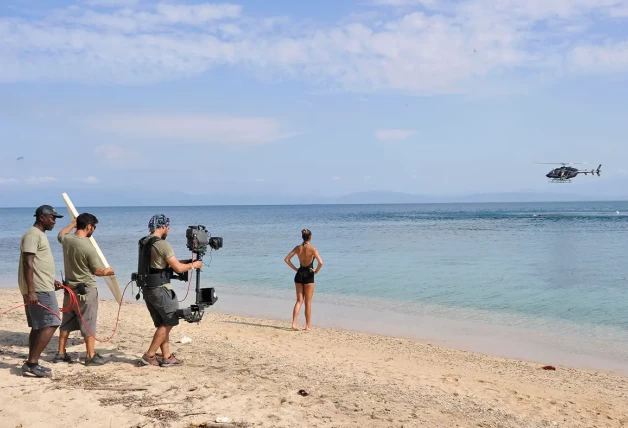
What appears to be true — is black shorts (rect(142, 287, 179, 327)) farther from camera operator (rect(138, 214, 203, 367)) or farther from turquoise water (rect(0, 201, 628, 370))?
turquoise water (rect(0, 201, 628, 370))

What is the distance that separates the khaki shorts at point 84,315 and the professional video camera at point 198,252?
101 cm

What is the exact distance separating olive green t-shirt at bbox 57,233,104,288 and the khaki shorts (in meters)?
0.13

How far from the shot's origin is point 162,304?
249 inches

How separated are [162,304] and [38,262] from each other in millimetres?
1293

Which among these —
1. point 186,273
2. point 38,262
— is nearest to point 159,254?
point 186,273

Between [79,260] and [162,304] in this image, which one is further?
[79,260]

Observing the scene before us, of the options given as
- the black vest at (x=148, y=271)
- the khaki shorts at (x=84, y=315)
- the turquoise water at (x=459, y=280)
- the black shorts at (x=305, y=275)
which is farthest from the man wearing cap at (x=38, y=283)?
the turquoise water at (x=459, y=280)

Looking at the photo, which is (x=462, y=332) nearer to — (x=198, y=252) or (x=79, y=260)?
(x=198, y=252)

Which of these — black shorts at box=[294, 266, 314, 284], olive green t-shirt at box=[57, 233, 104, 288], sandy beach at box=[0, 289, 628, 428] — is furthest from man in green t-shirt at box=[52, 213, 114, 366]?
black shorts at box=[294, 266, 314, 284]

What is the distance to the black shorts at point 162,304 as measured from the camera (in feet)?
20.6

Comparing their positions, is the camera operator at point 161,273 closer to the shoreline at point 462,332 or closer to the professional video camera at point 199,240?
the professional video camera at point 199,240

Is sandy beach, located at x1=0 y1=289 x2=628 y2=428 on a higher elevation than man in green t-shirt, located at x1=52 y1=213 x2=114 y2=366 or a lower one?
lower

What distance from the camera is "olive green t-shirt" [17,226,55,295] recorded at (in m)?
5.71

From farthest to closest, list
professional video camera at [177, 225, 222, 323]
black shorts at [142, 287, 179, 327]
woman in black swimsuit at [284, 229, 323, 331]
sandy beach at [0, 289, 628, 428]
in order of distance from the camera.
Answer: woman in black swimsuit at [284, 229, 323, 331] → professional video camera at [177, 225, 222, 323] → black shorts at [142, 287, 179, 327] → sandy beach at [0, 289, 628, 428]
